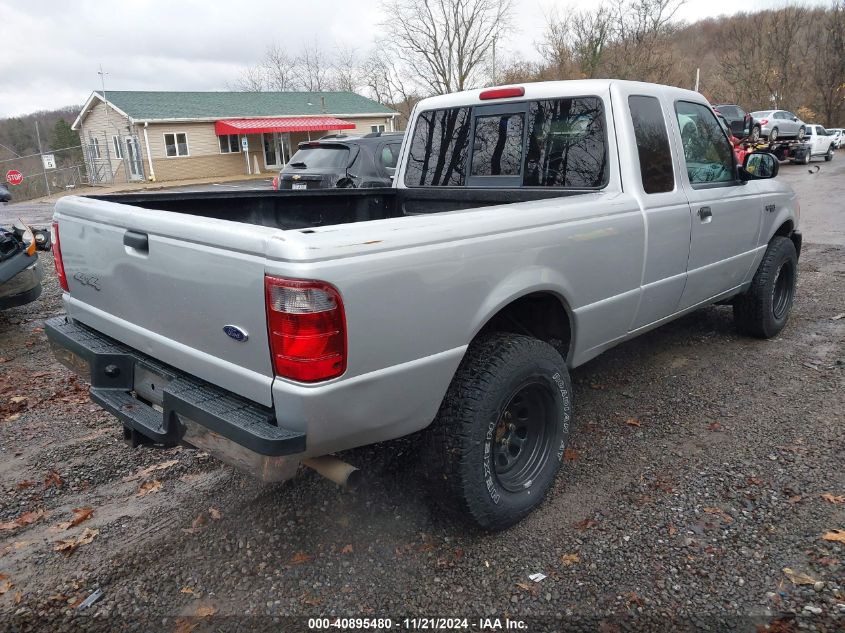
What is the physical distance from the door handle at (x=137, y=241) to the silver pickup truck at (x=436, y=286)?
0.02 m

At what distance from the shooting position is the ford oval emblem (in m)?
2.18

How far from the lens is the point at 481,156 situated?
4035 mm

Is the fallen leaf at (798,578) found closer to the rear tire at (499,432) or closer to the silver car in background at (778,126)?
the rear tire at (499,432)

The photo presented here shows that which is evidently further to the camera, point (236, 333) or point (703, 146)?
point (703, 146)

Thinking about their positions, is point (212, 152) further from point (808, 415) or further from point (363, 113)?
point (808, 415)

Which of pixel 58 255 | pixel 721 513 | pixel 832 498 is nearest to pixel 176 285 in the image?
pixel 58 255

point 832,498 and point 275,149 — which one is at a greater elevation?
point 275,149

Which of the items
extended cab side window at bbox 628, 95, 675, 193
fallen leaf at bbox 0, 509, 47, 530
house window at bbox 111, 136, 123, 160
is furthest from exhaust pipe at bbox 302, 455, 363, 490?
house window at bbox 111, 136, 123, 160

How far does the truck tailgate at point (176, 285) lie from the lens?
2.15 metres

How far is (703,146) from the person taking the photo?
425 centimetres

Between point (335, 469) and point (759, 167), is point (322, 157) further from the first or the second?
point (335, 469)

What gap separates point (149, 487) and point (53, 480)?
56 centimetres

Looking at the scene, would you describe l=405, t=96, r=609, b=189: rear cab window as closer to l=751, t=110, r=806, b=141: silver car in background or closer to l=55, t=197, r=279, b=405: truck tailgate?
l=55, t=197, r=279, b=405: truck tailgate

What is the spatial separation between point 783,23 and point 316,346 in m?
60.8
